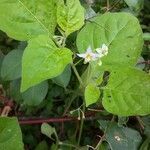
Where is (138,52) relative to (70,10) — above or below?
below

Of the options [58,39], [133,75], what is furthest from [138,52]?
[58,39]

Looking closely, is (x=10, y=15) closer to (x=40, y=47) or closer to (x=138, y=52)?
(x=40, y=47)

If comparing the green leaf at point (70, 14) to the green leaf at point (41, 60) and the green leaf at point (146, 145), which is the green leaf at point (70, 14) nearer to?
the green leaf at point (41, 60)

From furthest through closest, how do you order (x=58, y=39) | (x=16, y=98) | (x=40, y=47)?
1. (x=16, y=98)
2. (x=58, y=39)
3. (x=40, y=47)

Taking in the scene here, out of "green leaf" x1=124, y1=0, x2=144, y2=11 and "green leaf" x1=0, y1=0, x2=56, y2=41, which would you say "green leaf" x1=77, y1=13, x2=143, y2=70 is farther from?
"green leaf" x1=124, y1=0, x2=144, y2=11

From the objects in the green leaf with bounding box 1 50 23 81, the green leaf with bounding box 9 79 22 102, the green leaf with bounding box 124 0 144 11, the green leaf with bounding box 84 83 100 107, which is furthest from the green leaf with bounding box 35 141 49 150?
the green leaf with bounding box 124 0 144 11

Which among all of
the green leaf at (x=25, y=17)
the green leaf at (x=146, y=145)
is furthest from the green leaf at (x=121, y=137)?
the green leaf at (x=25, y=17)
